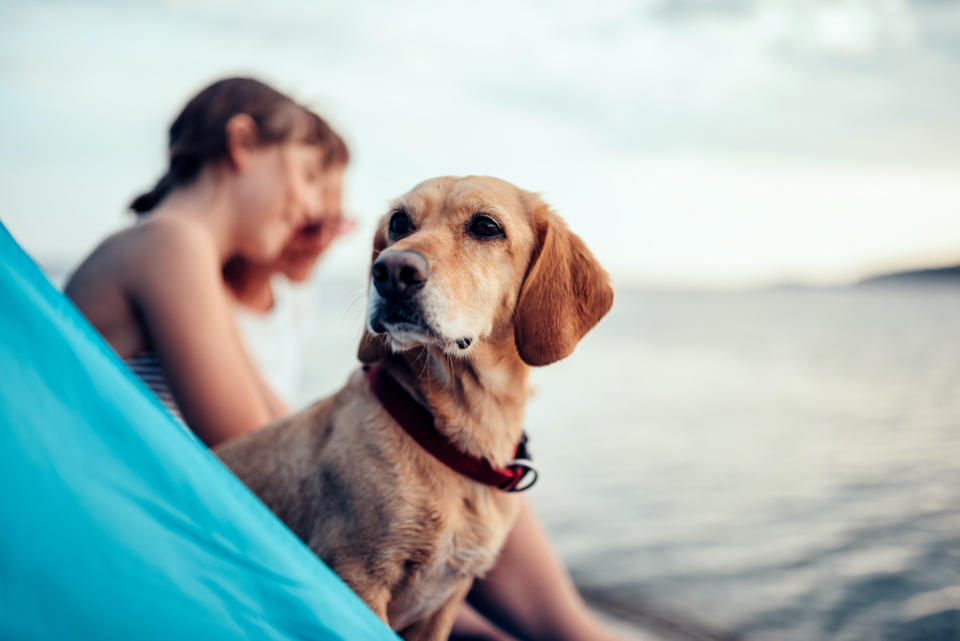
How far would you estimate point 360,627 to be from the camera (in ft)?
4.07

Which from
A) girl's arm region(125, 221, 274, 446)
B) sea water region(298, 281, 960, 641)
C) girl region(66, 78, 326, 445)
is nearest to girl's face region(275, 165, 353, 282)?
girl region(66, 78, 326, 445)

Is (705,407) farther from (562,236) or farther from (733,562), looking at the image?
(562,236)

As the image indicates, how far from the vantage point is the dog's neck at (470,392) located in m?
1.71

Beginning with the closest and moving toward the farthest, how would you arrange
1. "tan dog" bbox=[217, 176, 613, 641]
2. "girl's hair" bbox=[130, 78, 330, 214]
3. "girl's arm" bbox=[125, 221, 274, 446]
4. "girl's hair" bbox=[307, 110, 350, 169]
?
"tan dog" bbox=[217, 176, 613, 641] < "girl's arm" bbox=[125, 221, 274, 446] < "girl's hair" bbox=[130, 78, 330, 214] < "girl's hair" bbox=[307, 110, 350, 169]

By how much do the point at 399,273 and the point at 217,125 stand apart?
1.53 meters

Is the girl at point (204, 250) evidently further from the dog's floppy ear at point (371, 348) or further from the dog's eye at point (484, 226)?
the dog's eye at point (484, 226)

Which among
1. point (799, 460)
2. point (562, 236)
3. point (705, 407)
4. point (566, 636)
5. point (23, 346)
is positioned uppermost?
point (705, 407)

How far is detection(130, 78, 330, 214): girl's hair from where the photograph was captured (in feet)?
8.80

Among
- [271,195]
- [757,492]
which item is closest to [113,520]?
[271,195]

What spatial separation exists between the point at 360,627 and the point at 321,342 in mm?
13024

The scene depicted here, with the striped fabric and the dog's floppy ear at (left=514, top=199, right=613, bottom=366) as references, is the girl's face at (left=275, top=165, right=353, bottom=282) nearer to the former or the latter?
the striped fabric

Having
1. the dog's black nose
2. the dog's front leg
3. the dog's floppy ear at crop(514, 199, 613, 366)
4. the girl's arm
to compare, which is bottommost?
the dog's front leg

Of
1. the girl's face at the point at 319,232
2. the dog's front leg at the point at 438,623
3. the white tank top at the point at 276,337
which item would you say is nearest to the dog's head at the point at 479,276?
the dog's front leg at the point at 438,623

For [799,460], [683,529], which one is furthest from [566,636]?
[799,460]
